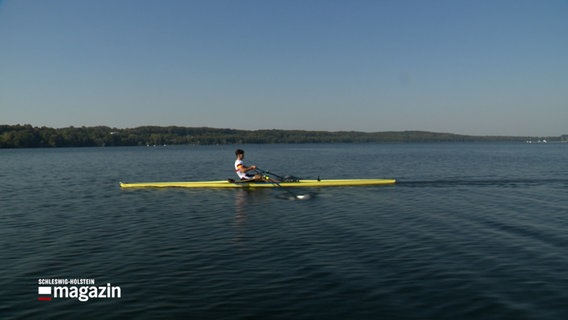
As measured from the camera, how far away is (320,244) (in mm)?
12836

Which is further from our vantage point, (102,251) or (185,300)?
(102,251)

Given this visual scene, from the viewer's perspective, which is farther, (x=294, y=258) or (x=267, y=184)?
(x=267, y=184)

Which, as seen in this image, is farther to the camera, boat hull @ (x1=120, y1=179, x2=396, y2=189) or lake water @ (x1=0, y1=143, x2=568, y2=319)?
boat hull @ (x1=120, y1=179, x2=396, y2=189)

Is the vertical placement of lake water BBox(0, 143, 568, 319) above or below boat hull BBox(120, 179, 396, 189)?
below

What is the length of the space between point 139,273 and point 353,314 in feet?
17.4

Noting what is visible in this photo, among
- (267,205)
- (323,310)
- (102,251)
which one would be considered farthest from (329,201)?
(323,310)

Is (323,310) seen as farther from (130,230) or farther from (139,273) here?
(130,230)

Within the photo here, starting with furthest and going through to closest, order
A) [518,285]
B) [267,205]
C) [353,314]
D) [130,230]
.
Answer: [267,205] < [130,230] < [518,285] < [353,314]

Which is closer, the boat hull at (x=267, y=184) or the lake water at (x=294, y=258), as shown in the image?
the lake water at (x=294, y=258)

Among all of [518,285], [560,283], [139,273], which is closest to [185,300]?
[139,273]

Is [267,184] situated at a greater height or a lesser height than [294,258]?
greater

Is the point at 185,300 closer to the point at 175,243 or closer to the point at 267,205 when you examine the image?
the point at 175,243

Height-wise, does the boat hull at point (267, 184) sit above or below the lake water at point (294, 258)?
above

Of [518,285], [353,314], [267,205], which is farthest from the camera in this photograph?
[267,205]
